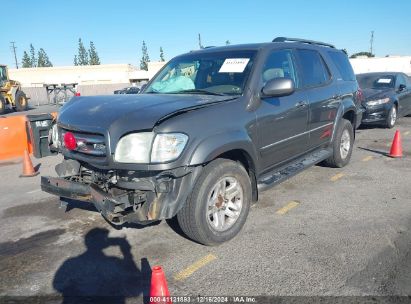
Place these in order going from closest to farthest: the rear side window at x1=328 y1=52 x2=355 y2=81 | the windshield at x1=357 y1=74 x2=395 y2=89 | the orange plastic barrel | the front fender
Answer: the front fender
the rear side window at x1=328 y1=52 x2=355 y2=81
the orange plastic barrel
the windshield at x1=357 y1=74 x2=395 y2=89

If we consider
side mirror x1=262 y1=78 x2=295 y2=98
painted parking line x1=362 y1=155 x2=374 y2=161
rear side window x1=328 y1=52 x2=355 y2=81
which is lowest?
painted parking line x1=362 y1=155 x2=374 y2=161

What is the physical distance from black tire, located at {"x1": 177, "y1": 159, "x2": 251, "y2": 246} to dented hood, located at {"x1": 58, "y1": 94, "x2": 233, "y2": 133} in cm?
65

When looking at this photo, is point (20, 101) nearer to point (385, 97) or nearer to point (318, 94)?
point (385, 97)

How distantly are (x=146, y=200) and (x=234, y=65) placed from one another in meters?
2.03

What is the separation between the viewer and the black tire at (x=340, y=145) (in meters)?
6.12

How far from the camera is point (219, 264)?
345cm

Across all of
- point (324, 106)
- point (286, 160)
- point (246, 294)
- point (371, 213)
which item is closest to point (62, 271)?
point (246, 294)

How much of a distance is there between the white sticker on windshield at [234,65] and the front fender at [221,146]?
90 cm

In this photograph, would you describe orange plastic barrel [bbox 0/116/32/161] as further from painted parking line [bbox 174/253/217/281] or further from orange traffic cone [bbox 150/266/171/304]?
orange traffic cone [bbox 150/266/171/304]

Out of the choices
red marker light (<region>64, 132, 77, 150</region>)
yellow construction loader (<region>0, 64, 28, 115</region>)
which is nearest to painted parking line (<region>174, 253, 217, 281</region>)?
red marker light (<region>64, 132, 77, 150</region>)

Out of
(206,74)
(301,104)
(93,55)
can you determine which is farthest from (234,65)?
(93,55)

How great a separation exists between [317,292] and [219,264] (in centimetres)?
91

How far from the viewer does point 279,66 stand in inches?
184

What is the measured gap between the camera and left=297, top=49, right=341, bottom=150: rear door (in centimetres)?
517
